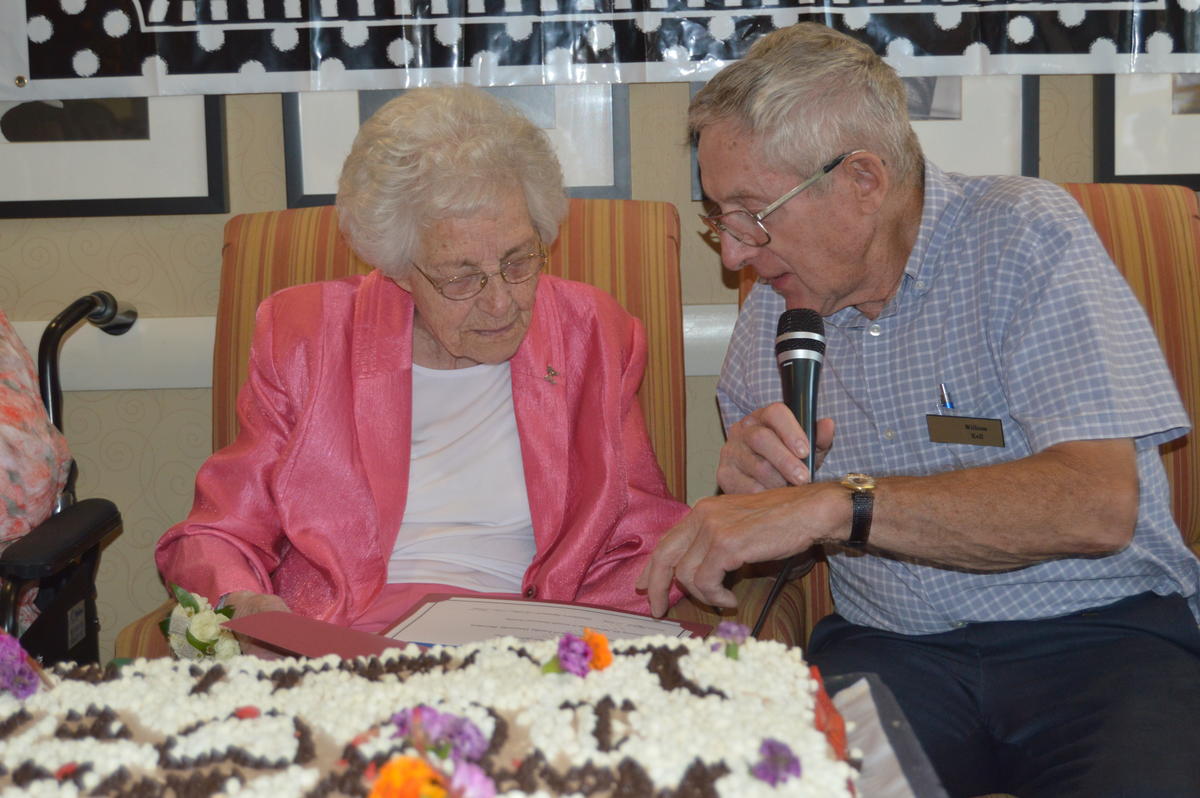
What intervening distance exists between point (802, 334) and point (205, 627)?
79 centimetres

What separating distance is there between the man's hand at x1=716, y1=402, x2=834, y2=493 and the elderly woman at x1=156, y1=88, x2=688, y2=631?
0.29 m

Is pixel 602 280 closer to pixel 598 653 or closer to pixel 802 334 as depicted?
pixel 802 334

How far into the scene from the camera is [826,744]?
70 centimetres

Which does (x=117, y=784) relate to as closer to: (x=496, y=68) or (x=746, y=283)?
(x=746, y=283)

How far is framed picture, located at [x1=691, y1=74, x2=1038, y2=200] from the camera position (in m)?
2.38

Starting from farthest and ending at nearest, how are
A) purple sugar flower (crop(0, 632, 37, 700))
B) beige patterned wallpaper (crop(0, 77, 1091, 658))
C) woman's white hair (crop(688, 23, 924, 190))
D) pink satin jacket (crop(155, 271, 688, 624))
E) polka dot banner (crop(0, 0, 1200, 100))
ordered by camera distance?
1. beige patterned wallpaper (crop(0, 77, 1091, 658))
2. polka dot banner (crop(0, 0, 1200, 100))
3. pink satin jacket (crop(155, 271, 688, 624))
4. woman's white hair (crop(688, 23, 924, 190))
5. purple sugar flower (crop(0, 632, 37, 700))

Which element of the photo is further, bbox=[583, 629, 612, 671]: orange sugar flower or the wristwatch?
the wristwatch

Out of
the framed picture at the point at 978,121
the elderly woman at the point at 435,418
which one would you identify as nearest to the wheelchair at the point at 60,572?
the elderly woman at the point at 435,418

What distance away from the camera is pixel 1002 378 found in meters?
1.54

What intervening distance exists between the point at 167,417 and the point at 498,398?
1090 millimetres

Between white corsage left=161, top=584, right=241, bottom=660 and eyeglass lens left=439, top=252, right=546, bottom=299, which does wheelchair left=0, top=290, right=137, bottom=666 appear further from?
eyeglass lens left=439, top=252, right=546, bottom=299

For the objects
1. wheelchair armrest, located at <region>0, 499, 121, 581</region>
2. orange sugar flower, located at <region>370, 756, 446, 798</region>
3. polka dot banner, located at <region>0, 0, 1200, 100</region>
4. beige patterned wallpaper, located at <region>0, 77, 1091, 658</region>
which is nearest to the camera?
orange sugar flower, located at <region>370, 756, 446, 798</region>

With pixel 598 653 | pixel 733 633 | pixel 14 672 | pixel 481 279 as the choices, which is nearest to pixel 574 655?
pixel 598 653

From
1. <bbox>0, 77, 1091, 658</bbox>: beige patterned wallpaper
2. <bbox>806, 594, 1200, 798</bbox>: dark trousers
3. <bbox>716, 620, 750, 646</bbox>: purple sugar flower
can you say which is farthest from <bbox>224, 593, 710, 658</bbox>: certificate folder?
<bbox>0, 77, 1091, 658</bbox>: beige patterned wallpaper
